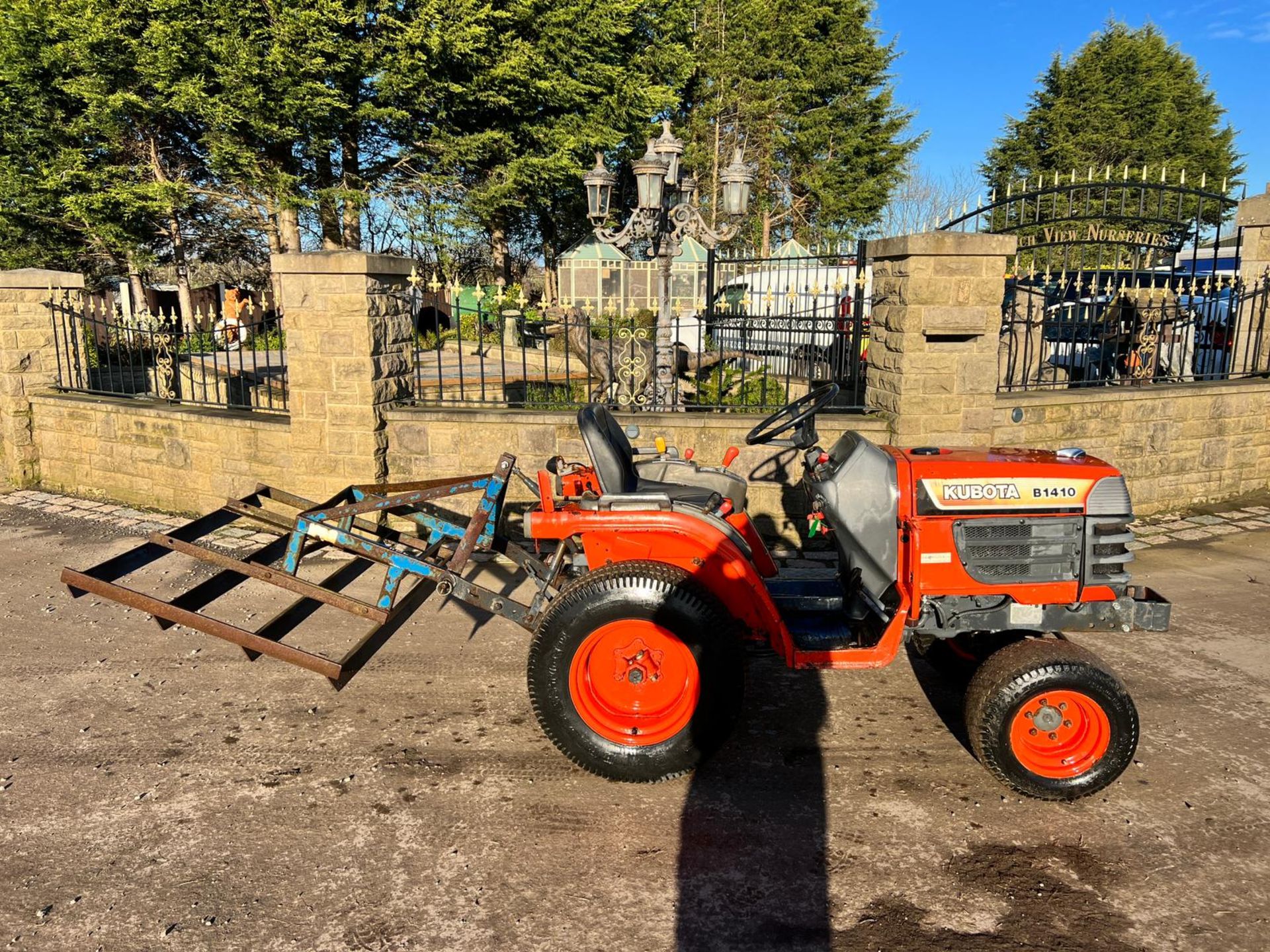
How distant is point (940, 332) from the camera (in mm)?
6031

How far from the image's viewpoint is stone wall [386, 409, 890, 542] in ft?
21.1

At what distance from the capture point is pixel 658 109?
2498 cm

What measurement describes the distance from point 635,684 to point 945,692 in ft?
5.71

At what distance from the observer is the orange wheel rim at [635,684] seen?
3.37 metres

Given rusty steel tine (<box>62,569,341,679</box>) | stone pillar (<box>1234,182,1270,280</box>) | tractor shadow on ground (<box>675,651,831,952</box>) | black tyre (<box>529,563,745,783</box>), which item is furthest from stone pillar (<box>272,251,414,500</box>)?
stone pillar (<box>1234,182,1270,280</box>)

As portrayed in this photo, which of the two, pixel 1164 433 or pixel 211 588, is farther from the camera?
pixel 1164 433

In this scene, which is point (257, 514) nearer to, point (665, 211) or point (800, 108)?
point (665, 211)

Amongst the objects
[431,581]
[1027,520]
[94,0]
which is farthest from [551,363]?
[94,0]

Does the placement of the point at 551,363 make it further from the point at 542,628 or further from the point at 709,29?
the point at 709,29

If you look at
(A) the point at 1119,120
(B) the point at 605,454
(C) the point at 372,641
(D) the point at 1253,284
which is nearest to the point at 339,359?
(C) the point at 372,641

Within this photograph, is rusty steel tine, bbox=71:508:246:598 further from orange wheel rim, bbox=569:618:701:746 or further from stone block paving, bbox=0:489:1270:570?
stone block paving, bbox=0:489:1270:570

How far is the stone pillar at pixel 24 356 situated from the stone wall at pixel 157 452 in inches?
4.5

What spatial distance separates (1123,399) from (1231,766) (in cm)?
435

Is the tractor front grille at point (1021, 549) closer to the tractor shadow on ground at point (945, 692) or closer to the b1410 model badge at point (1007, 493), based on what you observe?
the b1410 model badge at point (1007, 493)
